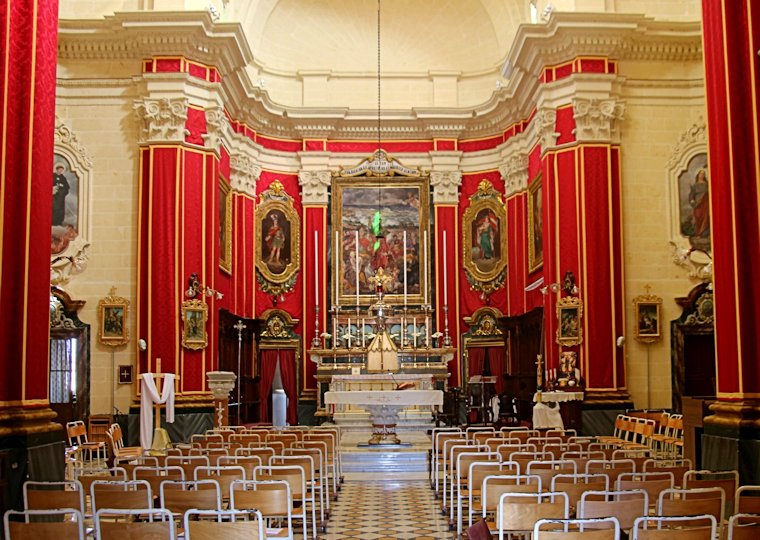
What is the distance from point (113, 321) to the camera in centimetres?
2183

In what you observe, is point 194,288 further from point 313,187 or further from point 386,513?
point 386,513

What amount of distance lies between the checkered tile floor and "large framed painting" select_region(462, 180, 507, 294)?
14.0 metres

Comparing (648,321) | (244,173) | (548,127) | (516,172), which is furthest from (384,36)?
(648,321)

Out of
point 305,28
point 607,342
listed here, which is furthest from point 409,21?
point 607,342

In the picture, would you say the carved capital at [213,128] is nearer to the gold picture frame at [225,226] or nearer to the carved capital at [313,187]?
the gold picture frame at [225,226]

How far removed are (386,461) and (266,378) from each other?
11.0 m

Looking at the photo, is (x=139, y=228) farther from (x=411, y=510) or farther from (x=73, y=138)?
(x=411, y=510)

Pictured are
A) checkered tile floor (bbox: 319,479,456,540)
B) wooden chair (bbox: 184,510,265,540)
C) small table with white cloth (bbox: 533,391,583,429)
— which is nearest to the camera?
wooden chair (bbox: 184,510,265,540)

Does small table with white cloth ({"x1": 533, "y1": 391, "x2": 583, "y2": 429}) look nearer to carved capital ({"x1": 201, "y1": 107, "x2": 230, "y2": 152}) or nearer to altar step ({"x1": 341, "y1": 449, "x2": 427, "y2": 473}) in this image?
altar step ({"x1": 341, "y1": 449, "x2": 427, "y2": 473})

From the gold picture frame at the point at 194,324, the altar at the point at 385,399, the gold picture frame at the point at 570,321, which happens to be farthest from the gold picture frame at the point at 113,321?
the gold picture frame at the point at 570,321

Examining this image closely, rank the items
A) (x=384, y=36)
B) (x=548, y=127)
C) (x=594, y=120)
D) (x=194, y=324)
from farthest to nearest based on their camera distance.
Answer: (x=384, y=36) < (x=548, y=127) < (x=594, y=120) < (x=194, y=324)

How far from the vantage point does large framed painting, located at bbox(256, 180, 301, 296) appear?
29.2 meters

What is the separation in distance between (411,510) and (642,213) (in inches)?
474

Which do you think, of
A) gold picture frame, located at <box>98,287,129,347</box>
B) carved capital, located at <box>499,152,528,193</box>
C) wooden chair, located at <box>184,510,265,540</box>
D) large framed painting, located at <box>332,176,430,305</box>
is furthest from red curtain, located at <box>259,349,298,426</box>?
wooden chair, located at <box>184,510,265,540</box>
